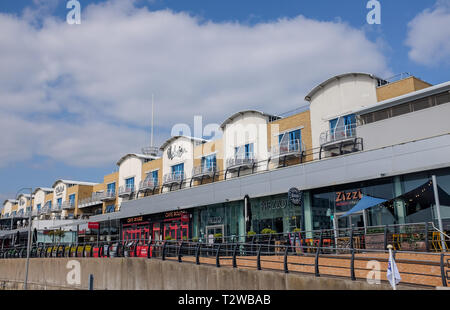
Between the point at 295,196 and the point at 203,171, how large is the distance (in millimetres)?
14099

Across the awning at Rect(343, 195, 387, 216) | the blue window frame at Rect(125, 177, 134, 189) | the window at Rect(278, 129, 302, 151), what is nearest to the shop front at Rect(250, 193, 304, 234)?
the window at Rect(278, 129, 302, 151)

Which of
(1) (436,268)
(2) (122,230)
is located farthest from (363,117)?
(2) (122,230)

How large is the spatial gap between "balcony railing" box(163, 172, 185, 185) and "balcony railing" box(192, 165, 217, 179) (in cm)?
220

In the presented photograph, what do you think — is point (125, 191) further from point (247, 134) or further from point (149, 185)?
Answer: point (247, 134)

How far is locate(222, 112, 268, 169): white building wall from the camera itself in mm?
33125

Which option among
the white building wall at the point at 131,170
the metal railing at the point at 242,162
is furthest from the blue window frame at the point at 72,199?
the metal railing at the point at 242,162

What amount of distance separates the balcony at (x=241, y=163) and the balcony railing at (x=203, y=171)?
264 cm

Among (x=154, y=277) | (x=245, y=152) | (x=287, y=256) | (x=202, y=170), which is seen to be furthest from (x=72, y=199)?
(x=287, y=256)

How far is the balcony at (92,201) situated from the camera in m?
55.2

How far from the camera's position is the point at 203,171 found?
122 feet

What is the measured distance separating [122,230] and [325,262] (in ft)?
90.8

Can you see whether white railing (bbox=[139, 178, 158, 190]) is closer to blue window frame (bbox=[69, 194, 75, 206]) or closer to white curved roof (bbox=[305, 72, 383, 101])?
white curved roof (bbox=[305, 72, 383, 101])

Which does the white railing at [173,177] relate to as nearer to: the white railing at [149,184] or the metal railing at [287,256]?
the white railing at [149,184]

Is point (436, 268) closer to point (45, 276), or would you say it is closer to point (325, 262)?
point (325, 262)
